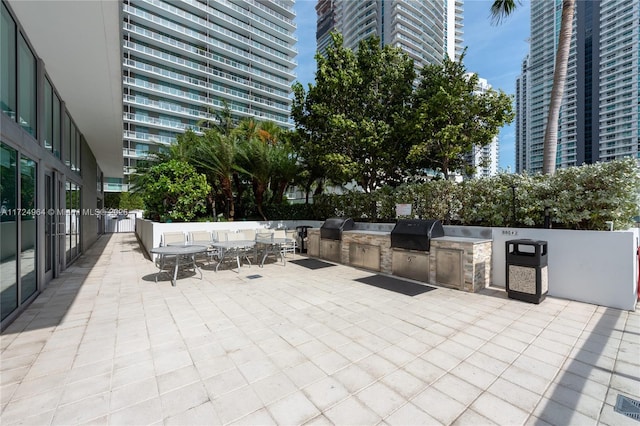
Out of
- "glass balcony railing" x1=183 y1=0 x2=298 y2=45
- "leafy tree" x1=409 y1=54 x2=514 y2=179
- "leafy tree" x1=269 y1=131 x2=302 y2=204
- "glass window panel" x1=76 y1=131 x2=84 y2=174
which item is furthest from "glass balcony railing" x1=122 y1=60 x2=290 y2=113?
"leafy tree" x1=409 y1=54 x2=514 y2=179

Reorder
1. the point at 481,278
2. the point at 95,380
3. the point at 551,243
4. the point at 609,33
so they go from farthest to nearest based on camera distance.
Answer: the point at 609,33
the point at 481,278
the point at 551,243
the point at 95,380

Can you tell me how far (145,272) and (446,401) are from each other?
7481 millimetres

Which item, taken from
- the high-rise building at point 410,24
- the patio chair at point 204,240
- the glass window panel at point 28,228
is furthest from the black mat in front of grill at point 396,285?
the high-rise building at point 410,24

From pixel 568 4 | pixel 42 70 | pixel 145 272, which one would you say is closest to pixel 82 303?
pixel 145 272

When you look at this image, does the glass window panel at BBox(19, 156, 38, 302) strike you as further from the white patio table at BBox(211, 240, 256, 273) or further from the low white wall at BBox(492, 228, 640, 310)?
the low white wall at BBox(492, 228, 640, 310)

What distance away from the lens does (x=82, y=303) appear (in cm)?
479

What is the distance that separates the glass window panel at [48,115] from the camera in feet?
19.3

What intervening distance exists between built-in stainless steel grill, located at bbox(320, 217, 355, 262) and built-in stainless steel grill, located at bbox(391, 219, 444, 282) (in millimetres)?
2116

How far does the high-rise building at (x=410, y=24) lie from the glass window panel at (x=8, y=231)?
201ft

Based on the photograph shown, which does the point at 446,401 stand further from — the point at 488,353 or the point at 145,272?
the point at 145,272

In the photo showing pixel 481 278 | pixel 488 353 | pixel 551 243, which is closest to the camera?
pixel 488 353

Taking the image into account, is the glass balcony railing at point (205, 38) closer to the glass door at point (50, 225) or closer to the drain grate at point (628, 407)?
the glass door at point (50, 225)

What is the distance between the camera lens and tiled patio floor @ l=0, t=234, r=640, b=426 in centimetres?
213

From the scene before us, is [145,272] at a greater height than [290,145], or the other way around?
[290,145]
